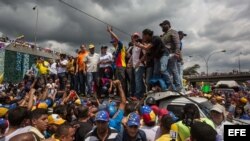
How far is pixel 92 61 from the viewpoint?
10.6m

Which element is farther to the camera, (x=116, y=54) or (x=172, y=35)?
(x=116, y=54)

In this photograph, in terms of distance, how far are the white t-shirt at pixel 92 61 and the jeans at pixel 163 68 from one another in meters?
2.83

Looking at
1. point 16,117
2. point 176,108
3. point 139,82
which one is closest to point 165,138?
point 16,117

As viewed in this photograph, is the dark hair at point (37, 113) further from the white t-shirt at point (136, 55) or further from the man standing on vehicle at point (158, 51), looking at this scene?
the white t-shirt at point (136, 55)

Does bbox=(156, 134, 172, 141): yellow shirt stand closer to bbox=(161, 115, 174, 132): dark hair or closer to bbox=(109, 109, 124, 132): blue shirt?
bbox=(161, 115, 174, 132): dark hair

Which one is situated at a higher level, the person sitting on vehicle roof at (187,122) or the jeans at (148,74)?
the jeans at (148,74)

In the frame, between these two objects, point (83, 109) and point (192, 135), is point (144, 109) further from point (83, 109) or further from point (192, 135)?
point (192, 135)

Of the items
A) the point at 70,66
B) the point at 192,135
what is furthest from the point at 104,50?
the point at 192,135

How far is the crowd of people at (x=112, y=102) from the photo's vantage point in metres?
4.16

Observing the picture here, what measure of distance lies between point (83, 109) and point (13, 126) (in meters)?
1.16

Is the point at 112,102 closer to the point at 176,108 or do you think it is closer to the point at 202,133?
the point at 176,108

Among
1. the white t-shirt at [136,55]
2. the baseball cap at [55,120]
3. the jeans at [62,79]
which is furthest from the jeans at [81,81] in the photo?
the baseball cap at [55,120]

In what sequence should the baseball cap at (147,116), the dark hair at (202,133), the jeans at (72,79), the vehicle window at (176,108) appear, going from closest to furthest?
the dark hair at (202,133) → the baseball cap at (147,116) → the vehicle window at (176,108) → the jeans at (72,79)

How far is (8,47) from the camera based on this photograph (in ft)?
85.4
